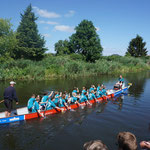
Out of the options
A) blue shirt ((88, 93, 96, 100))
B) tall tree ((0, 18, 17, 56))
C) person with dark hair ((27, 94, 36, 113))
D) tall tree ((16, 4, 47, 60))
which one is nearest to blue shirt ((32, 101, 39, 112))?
person with dark hair ((27, 94, 36, 113))

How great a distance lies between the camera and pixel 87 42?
52469mm

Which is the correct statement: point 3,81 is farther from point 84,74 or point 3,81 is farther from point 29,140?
point 29,140

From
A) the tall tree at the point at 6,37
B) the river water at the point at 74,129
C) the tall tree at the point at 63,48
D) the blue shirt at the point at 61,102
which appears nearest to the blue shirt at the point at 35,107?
the river water at the point at 74,129

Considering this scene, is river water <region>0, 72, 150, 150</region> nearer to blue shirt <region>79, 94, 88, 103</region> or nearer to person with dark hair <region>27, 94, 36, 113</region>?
person with dark hair <region>27, 94, 36, 113</region>

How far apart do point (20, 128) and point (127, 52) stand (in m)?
73.6

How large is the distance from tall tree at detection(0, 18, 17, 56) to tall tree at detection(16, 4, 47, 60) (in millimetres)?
3504

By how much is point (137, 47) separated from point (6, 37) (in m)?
60.7

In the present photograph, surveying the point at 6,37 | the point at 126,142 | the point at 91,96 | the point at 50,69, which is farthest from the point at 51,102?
the point at 6,37

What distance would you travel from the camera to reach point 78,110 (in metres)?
13.1

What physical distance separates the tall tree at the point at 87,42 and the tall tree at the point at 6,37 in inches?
971

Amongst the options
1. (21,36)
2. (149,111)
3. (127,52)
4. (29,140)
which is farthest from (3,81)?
(127,52)

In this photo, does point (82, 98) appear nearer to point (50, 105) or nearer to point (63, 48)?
point (50, 105)

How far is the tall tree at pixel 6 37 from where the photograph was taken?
3078 cm

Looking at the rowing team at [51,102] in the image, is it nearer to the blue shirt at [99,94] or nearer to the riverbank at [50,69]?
the blue shirt at [99,94]
